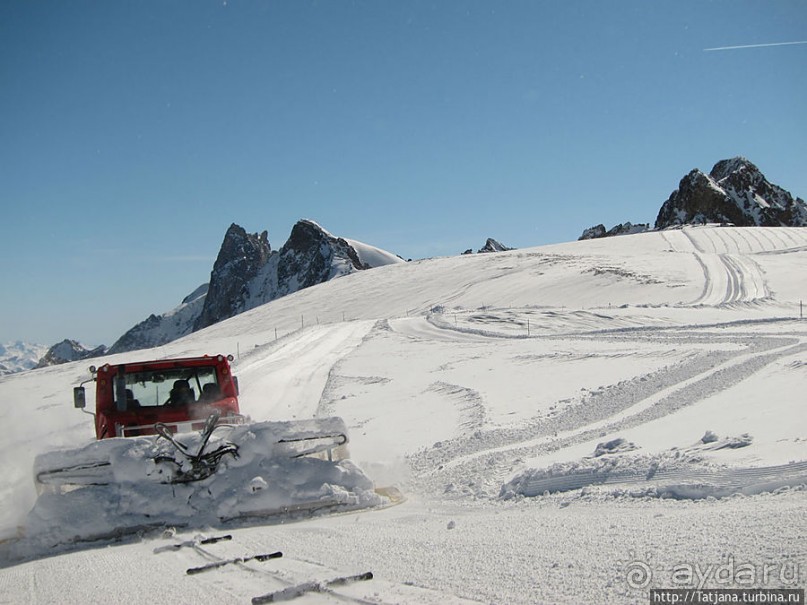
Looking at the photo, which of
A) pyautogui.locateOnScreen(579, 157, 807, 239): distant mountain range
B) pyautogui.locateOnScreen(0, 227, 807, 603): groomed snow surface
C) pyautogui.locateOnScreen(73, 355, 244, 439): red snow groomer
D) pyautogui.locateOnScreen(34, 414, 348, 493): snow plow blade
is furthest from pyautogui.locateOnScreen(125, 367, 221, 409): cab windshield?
pyautogui.locateOnScreen(579, 157, 807, 239): distant mountain range

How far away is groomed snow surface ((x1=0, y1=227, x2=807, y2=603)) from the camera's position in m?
4.18

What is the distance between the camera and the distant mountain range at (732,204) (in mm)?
146750

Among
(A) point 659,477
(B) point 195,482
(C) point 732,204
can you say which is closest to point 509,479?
(A) point 659,477

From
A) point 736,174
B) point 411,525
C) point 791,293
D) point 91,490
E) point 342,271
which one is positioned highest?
point 736,174


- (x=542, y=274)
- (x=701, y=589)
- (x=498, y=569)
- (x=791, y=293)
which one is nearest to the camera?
(x=701, y=589)

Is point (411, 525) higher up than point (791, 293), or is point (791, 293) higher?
point (791, 293)

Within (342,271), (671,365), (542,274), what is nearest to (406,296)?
(542,274)

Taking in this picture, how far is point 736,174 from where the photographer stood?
506 feet

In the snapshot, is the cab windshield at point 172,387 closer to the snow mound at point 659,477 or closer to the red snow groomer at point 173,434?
the red snow groomer at point 173,434

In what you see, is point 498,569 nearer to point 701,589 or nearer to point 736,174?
point 701,589

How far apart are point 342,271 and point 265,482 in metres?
154

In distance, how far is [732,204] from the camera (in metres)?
149

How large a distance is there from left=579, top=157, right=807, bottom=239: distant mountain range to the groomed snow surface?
439ft

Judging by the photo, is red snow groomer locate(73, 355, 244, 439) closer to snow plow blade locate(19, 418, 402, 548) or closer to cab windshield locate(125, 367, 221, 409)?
cab windshield locate(125, 367, 221, 409)
